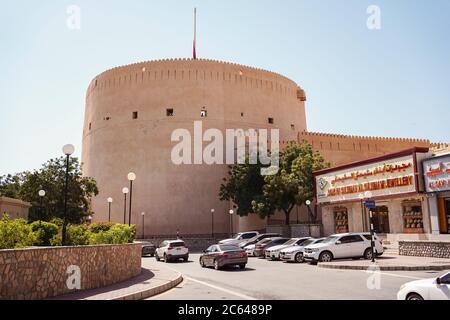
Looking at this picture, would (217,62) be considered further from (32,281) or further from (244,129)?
(32,281)

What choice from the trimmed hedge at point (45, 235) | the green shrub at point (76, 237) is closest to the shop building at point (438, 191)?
the trimmed hedge at point (45, 235)

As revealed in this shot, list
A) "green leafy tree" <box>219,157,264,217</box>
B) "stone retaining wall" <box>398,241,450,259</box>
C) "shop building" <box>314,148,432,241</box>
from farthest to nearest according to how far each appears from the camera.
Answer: "green leafy tree" <box>219,157,264,217</box> < "shop building" <box>314,148,432,241</box> < "stone retaining wall" <box>398,241,450,259</box>

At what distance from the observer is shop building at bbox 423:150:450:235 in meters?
22.2

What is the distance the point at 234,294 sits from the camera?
10.8 meters

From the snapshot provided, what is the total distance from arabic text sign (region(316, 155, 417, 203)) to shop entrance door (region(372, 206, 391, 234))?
140cm

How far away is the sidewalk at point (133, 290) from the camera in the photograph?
10047 millimetres

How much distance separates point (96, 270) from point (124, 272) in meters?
2.09

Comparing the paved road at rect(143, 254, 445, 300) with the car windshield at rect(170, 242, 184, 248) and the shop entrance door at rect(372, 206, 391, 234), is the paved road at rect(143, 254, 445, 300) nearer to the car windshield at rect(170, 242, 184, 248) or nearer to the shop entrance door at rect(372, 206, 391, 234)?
the car windshield at rect(170, 242, 184, 248)

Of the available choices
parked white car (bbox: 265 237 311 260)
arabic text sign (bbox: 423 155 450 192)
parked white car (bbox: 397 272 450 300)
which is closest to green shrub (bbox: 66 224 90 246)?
parked white car (bbox: 397 272 450 300)

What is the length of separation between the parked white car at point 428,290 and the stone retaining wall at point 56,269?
7936mm

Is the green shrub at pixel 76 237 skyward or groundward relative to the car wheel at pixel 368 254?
skyward

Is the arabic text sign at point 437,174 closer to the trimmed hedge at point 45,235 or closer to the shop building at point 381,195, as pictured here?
the shop building at point 381,195

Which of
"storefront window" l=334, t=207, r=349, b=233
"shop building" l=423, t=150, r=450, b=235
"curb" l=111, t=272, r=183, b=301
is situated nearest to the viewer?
"curb" l=111, t=272, r=183, b=301

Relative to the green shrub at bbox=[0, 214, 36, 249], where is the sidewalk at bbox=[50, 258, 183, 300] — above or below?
below
